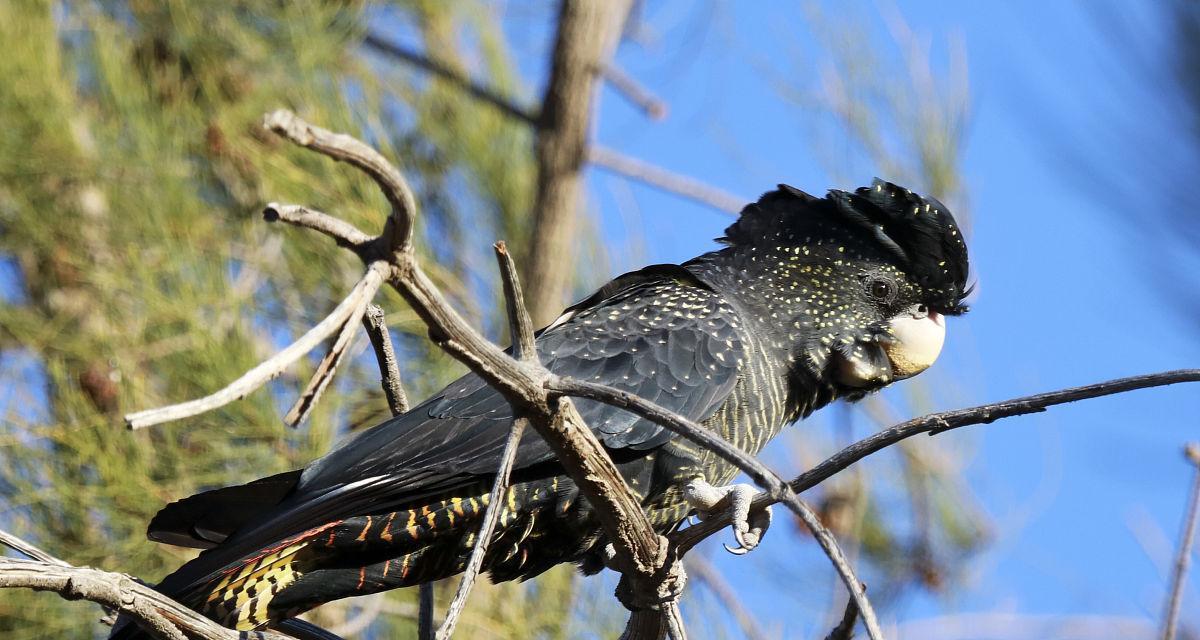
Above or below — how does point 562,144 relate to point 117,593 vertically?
above

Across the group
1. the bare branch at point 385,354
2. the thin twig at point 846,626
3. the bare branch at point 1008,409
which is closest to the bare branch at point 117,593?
the bare branch at point 385,354

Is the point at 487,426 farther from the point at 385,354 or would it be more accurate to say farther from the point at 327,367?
the point at 327,367

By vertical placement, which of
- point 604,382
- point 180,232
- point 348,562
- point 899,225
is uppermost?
point 180,232

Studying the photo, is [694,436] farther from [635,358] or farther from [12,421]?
[12,421]

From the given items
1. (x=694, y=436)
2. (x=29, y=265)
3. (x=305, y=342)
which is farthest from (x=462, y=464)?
(x=29, y=265)

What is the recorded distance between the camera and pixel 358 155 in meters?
1.52

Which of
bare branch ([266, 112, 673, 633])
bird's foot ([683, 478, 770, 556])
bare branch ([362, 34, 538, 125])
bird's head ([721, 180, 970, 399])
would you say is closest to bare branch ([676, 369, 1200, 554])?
bare branch ([266, 112, 673, 633])

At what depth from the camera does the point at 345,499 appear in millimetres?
2719

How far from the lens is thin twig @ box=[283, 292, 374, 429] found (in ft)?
5.24

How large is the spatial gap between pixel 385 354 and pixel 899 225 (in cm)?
165

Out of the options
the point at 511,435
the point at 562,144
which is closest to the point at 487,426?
the point at 511,435

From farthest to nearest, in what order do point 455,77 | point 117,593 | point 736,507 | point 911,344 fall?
point 455,77, point 911,344, point 736,507, point 117,593

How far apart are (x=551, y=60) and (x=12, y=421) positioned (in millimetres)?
2479

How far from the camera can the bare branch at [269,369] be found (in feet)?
4.50
